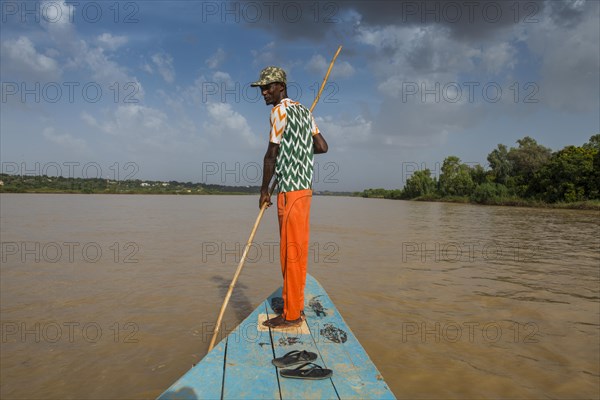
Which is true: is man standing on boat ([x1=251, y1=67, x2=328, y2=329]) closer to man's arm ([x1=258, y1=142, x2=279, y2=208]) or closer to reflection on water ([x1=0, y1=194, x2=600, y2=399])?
man's arm ([x1=258, y1=142, x2=279, y2=208])

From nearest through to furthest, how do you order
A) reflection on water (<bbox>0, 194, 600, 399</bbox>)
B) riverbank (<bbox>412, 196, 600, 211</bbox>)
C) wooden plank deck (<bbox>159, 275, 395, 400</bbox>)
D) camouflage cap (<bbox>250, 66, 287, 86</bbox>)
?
wooden plank deck (<bbox>159, 275, 395, 400</bbox>)
camouflage cap (<bbox>250, 66, 287, 86</bbox>)
reflection on water (<bbox>0, 194, 600, 399</bbox>)
riverbank (<bbox>412, 196, 600, 211</bbox>)

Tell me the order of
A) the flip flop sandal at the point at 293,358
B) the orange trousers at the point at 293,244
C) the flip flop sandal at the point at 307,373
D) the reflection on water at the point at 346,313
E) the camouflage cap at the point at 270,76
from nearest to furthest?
1. the flip flop sandal at the point at 307,373
2. the flip flop sandal at the point at 293,358
3. the orange trousers at the point at 293,244
4. the camouflage cap at the point at 270,76
5. the reflection on water at the point at 346,313

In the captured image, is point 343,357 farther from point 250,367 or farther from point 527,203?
point 527,203

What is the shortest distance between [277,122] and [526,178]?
6051 cm

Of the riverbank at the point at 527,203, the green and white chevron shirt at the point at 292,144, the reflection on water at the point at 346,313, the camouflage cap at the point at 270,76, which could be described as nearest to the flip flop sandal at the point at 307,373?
the reflection on water at the point at 346,313

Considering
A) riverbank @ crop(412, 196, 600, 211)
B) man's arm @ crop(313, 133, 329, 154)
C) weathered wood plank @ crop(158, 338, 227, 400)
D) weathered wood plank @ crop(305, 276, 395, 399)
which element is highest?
man's arm @ crop(313, 133, 329, 154)

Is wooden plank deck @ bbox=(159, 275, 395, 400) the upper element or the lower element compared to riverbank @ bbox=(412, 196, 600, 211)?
lower

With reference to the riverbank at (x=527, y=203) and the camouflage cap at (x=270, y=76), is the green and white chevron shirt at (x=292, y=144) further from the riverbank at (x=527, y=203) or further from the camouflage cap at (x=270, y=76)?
the riverbank at (x=527, y=203)

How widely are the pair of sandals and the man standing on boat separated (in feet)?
Result: 2.65

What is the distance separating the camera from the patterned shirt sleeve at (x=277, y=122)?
3820 mm

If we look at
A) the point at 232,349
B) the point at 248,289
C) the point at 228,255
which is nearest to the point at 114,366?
the point at 232,349

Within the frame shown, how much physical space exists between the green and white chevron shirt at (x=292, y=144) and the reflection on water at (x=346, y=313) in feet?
7.30

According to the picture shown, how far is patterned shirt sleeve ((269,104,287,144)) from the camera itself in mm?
3820

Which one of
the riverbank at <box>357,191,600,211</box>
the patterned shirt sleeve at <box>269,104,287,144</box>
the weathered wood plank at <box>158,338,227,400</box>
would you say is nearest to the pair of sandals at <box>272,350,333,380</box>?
the weathered wood plank at <box>158,338,227,400</box>
